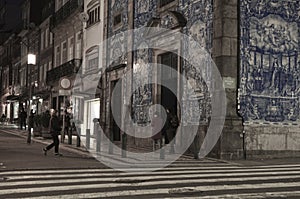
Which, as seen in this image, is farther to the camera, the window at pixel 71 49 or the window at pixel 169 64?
the window at pixel 71 49

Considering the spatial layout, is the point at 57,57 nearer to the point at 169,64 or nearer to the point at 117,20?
the point at 117,20

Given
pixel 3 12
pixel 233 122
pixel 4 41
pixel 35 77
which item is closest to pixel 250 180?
pixel 233 122

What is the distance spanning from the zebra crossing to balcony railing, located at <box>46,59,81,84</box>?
17649 mm

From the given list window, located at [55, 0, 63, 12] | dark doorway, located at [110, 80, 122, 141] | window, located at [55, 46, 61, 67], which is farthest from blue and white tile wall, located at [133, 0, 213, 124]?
window, located at [55, 0, 63, 12]

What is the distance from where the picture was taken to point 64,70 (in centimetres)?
3003

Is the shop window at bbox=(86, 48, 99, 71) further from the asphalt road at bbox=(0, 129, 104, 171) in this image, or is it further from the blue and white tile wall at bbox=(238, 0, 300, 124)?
the asphalt road at bbox=(0, 129, 104, 171)

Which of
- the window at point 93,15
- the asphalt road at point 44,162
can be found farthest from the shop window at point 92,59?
the asphalt road at point 44,162

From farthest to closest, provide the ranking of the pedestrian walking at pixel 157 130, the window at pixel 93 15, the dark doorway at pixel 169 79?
the window at pixel 93 15, the dark doorway at pixel 169 79, the pedestrian walking at pixel 157 130

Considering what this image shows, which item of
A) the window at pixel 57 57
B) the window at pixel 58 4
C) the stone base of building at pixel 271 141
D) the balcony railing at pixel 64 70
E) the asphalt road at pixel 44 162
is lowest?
the asphalt road at pixel 44 162

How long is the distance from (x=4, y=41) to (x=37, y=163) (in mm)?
48799

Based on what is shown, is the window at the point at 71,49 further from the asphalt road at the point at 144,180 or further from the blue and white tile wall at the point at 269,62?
the asphalt road at the point at 144,180

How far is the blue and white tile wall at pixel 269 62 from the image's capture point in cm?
1490

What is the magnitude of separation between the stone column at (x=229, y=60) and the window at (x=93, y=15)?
1129 cm

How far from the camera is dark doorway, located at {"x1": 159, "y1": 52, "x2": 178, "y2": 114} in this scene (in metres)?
17.5
